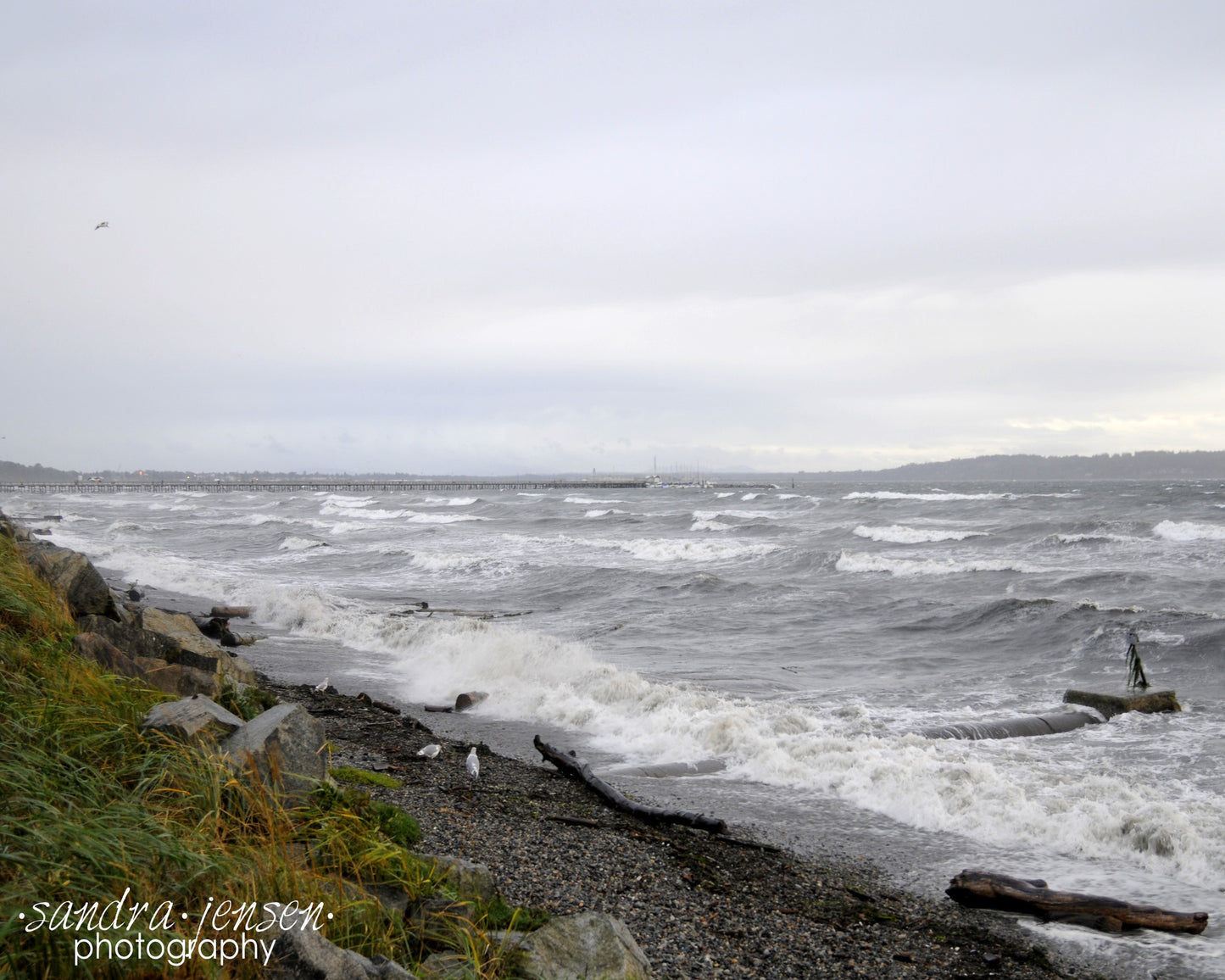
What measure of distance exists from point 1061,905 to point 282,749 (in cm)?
558

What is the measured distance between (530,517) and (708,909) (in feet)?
177

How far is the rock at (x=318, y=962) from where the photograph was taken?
2799 millimetres

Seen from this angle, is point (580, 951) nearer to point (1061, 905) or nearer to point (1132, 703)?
point (1061, 905)

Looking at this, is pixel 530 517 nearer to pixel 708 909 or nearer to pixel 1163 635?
pixel 1163 635

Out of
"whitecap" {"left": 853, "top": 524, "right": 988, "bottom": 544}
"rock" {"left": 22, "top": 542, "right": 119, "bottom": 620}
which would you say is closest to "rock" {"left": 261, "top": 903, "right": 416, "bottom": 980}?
"rock" {"left": 22, "top": 542, "right": 119, "bottom": 620}

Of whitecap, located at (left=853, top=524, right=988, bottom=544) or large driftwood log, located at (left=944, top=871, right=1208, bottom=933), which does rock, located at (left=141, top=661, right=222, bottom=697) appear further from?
whitecap, located at (left=853, top=524, right=988, bottom=544)

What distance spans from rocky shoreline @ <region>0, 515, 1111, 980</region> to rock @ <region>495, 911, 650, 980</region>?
125 mm

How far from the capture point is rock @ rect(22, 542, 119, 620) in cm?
951

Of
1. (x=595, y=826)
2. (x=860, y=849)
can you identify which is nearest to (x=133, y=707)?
(x=595, y=826)

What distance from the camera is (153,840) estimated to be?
11.0ft

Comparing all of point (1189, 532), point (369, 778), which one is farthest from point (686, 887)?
point (1189, 532)

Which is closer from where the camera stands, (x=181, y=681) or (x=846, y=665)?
(x=181, y=681)

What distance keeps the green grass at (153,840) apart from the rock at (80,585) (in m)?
4.63

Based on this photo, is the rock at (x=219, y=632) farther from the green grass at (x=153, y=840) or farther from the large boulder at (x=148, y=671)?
the green grass at (x=153, y=840)
